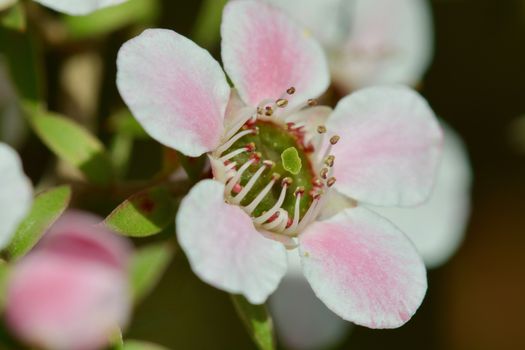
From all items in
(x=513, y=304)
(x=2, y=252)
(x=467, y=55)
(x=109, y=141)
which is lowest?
(x=513, y=304)

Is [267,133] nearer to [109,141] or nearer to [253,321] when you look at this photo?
[253,321]

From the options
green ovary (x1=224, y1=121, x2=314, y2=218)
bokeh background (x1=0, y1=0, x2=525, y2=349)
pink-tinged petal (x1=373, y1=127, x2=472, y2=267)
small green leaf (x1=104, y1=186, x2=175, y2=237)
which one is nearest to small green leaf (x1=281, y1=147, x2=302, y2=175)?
green ovary (x1=224, y1=121, x2=314, y2=218)

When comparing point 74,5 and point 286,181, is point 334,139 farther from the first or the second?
point 74,5

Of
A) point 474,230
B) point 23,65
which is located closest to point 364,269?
point 23,65

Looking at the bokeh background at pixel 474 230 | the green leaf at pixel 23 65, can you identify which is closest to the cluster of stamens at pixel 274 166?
the green leaf at pixel 23 65

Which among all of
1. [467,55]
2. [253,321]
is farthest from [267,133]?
[467,55]

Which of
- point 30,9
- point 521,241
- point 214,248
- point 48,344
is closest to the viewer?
point 48,344

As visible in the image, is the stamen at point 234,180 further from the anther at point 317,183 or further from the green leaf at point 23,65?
the green leaf at point 23,65
